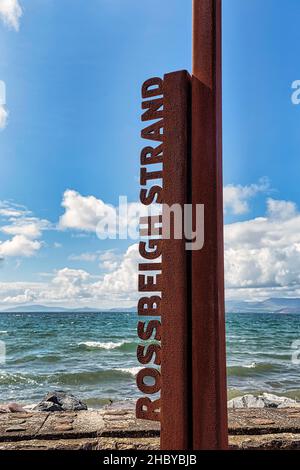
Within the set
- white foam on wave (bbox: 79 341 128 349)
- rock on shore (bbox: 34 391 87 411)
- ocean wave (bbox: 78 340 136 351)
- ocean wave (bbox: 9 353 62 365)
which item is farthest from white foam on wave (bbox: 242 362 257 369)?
rock on shore (bbox: 34 391 87 411)

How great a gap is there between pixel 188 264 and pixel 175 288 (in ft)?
0.39

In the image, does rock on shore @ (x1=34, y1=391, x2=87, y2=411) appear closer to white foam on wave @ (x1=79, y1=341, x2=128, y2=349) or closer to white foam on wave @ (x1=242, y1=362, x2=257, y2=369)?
white foam on wave @ (x1=242, y1=362, x2=257, y2=369)

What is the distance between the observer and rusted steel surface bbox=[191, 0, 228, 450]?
1961 millimetres

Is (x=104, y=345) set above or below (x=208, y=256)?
below

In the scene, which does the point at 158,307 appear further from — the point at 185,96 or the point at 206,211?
the point at 185,96

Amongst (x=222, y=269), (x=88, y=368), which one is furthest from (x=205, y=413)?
(x=88, y=368)

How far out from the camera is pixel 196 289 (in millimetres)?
2018

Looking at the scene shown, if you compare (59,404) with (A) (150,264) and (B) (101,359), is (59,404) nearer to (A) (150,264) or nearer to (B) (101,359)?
(A) (150,264)

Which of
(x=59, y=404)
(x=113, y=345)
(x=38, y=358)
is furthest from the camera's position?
(x=113, y=345)

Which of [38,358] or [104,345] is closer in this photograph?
[38,358]

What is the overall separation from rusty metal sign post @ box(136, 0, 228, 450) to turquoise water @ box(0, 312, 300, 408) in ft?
18.7

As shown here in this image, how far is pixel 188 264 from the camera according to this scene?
2064 mm

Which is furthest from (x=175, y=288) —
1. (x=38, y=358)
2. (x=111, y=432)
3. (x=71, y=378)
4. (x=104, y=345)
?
(x=104, y=345)
